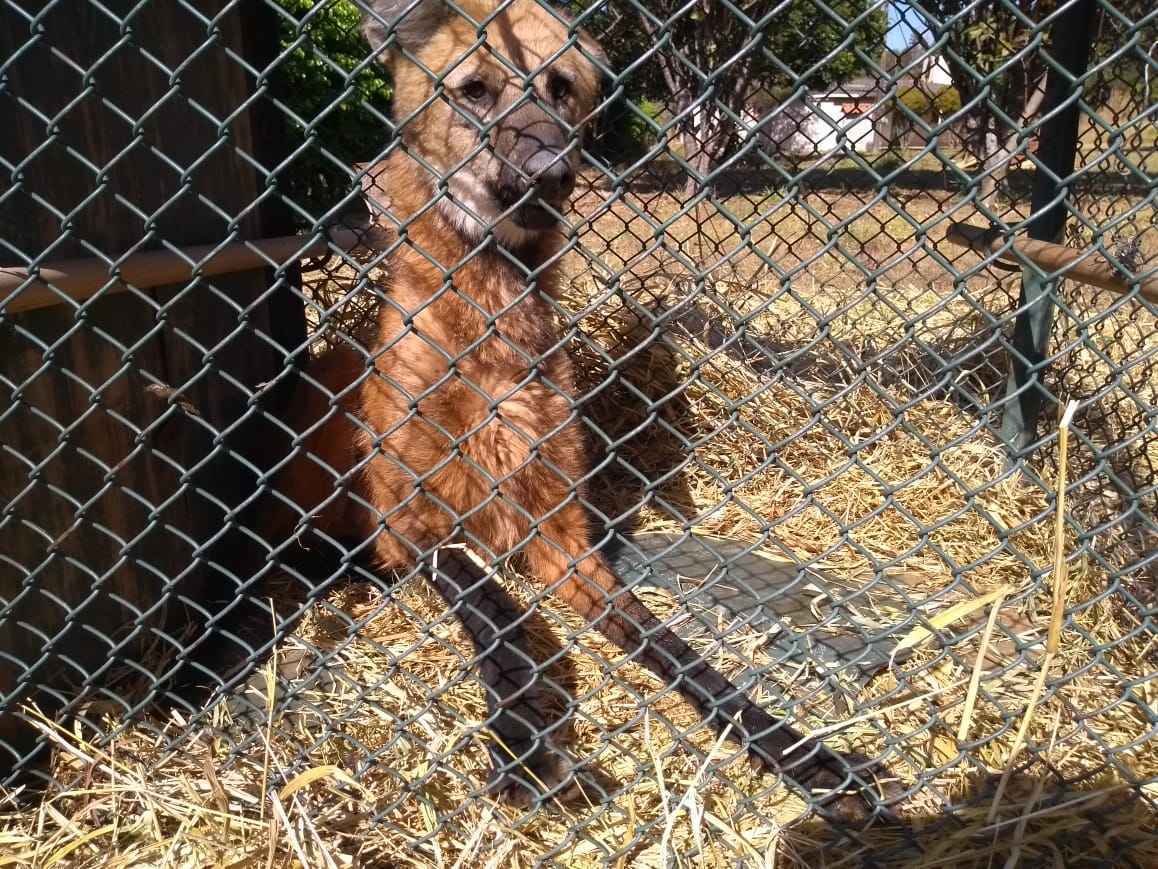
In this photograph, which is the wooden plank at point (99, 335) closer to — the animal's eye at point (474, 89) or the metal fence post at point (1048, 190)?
the animal's eye at point (474, 89)

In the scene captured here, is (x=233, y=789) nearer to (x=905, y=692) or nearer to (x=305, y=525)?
(x=305, y=525)

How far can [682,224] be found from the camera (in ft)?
29.6

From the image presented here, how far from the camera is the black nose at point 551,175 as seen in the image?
2.12 meters

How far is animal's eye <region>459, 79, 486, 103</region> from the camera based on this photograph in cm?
262

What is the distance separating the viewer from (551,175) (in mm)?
2094

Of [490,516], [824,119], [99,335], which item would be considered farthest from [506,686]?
[824,119]

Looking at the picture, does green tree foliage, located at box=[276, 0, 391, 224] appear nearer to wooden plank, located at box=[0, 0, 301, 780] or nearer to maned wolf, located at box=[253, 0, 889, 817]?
maned wolf, located at box=[253, 0, 889, 817]

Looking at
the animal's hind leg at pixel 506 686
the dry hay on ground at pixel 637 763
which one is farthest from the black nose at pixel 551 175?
the animal's hind leg at pixel 506 686

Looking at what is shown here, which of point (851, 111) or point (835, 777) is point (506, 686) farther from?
point (851, 111)

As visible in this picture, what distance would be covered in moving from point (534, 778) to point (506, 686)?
291 mm

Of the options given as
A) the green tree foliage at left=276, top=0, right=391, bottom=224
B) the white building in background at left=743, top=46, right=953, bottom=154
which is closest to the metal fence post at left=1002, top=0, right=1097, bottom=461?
the white building in background at left=743, top=46, right=953, bottom=154

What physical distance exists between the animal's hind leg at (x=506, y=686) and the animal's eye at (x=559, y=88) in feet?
5.17

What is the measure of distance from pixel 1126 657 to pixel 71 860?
102 inches

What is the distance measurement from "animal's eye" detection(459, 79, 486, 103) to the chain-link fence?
0.06 feet
